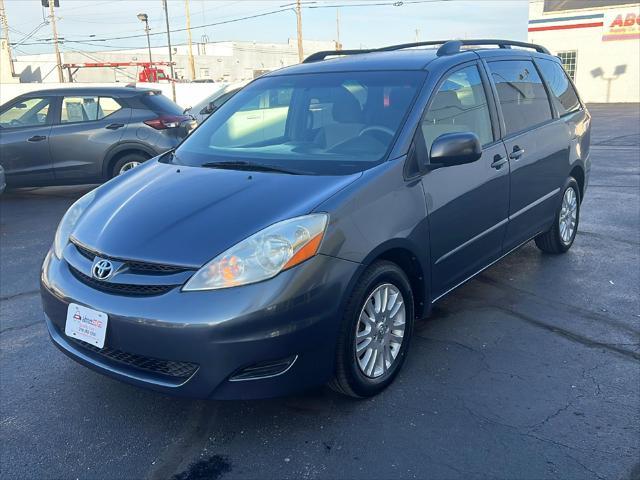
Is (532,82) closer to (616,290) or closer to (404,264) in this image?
(616,290)

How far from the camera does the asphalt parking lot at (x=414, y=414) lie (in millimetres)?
2727

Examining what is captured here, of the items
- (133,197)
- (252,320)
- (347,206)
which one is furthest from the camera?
(133,197)

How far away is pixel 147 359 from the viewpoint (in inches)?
110

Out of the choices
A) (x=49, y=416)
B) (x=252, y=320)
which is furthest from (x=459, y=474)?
(x=49, y=416)

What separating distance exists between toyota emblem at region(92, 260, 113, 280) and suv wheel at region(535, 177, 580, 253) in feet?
12.7

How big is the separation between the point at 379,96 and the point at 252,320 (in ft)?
5.89

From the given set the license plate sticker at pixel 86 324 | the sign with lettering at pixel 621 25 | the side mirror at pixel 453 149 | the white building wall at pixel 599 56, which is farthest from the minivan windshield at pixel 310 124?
the sign with lettering at pixel 621 25

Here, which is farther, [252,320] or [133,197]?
[133,197]

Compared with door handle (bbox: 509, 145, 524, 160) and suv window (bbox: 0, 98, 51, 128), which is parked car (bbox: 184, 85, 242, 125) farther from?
door handle (bbox: 509, 145, 524, 160)

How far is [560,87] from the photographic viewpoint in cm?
546

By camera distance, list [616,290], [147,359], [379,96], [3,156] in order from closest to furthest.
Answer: [147,359] → [379,96] → [616,290] → [3,156]

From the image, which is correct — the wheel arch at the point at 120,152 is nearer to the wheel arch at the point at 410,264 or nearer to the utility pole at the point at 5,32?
the wheel arch at the point at 410,264

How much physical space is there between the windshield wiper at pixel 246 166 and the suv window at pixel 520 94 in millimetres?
1873

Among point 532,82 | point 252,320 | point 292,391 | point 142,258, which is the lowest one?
point 292,391
